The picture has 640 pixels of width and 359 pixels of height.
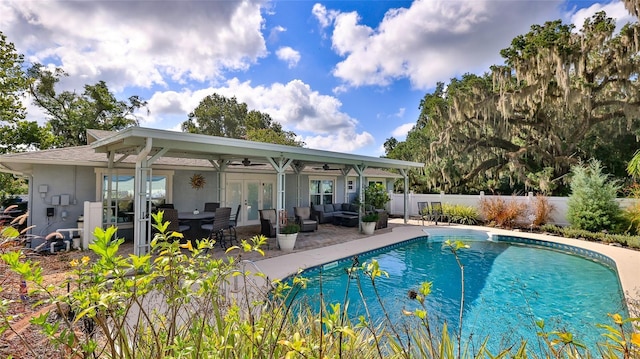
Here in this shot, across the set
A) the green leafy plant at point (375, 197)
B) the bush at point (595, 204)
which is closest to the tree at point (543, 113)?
the bush at point (595, 204)

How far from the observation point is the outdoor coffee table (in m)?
12.5

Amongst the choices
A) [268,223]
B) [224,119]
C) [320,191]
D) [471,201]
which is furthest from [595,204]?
[224,119]

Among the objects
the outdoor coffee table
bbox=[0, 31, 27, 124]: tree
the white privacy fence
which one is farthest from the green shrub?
bbox=[0, 31, 27, 124]: tree

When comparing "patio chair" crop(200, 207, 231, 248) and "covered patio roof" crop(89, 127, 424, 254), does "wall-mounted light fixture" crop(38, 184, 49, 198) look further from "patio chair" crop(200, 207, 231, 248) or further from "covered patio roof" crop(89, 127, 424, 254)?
"patio chair" crop(200, 207, 231, 248)

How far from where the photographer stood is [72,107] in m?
20.8

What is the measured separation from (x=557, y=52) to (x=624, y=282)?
1030 cm

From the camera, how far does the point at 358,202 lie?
1120 centimetres

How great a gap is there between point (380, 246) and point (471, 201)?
25.6 ft

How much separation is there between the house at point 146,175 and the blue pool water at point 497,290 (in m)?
3.45

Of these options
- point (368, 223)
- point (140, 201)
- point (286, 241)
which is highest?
point (140, 201)

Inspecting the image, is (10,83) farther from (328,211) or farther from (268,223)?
(328,211)

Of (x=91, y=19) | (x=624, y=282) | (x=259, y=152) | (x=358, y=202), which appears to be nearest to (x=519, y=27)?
(x=358, y=202)

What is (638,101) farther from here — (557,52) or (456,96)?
(456,96)

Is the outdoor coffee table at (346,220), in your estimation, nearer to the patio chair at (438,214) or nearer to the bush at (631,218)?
the patio chair at (438,214)
